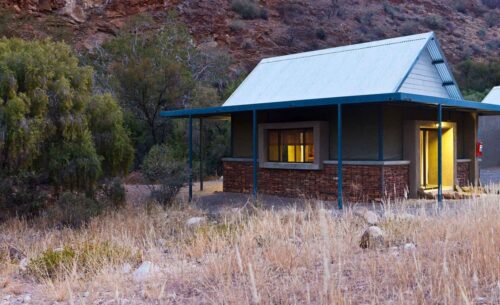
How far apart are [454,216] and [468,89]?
33607 mm

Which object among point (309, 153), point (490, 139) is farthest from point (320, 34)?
point (309, 153)

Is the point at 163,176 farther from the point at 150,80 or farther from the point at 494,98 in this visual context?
Answer: the point at 494,98

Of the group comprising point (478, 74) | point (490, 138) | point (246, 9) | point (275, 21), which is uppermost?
point (246, 9)

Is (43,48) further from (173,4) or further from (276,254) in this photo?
(173,4)

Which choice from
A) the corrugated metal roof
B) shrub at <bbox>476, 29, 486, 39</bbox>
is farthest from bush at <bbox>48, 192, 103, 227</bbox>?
shrub at <bbox>476, 29, 486, 39</bbox>

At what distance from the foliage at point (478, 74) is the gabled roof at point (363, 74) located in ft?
85.1

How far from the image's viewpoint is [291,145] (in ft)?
47.9

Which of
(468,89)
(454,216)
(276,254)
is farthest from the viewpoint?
(468,89)

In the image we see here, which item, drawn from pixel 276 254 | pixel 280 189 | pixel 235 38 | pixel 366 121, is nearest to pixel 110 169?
pixel 280 189

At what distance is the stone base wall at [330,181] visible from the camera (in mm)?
12555

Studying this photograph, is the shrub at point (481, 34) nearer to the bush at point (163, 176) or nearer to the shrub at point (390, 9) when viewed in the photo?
the shrub at point (390, 9)

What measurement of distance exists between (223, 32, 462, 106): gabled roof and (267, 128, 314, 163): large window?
0.87 m

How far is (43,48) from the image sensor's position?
11.6 meters

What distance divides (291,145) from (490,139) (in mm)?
14590
